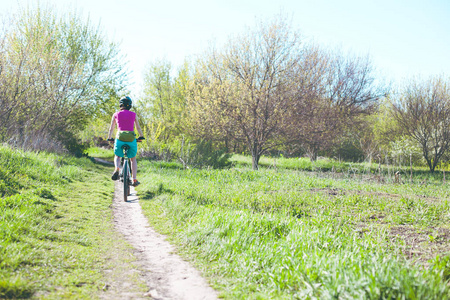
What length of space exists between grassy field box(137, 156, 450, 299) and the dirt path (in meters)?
0.19

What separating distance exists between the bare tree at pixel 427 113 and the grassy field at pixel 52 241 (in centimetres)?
2020

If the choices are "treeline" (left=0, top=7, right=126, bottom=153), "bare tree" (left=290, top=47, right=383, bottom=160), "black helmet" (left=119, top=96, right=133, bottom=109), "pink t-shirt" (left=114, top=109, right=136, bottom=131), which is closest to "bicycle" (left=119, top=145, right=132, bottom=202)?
"pink t-shirt" (left=114, top=109, right=136, bottom=131)

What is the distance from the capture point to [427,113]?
67.1 feet

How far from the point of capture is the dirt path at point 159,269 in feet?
10.7

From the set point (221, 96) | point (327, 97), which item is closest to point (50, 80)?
point (221, 96)

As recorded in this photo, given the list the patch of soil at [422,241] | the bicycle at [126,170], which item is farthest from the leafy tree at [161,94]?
the patch of soil at [422,241]

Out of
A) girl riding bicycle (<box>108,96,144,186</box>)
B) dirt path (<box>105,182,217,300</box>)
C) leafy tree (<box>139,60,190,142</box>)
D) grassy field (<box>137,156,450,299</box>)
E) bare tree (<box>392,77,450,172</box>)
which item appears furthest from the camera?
leafy tree (<box>139,60,190,142</box>)

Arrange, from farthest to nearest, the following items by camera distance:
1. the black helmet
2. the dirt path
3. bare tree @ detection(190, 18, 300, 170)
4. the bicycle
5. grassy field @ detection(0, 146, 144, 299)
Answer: bare tree @ detection(190, 18, 300, 170), the bicycle, the black helmet, the dirt path, grassy field @ detection(0, 146, 144, 299)

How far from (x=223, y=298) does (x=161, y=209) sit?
13.1 ft

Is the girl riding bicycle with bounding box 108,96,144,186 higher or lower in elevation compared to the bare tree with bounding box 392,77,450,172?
lower

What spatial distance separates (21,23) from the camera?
1842 cm

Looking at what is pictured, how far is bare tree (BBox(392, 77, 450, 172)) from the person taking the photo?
19.9 meters

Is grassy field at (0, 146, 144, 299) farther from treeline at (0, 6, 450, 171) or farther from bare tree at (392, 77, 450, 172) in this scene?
bare tree at (392, 77, 450, 172)

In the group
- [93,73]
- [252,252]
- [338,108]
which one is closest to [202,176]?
[252,252]
